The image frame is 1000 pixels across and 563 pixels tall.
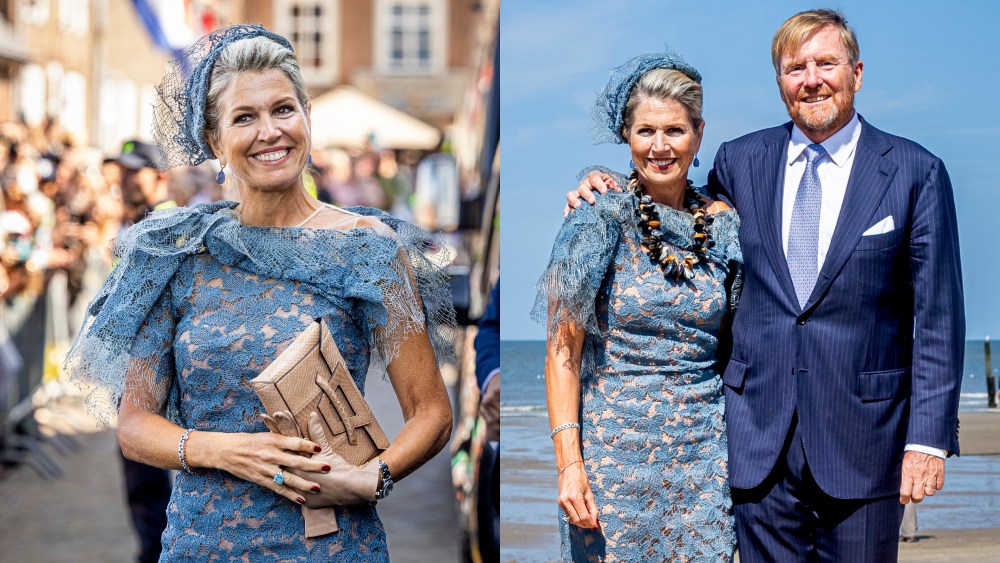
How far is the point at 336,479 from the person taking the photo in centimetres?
251

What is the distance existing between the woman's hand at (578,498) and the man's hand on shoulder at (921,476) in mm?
733

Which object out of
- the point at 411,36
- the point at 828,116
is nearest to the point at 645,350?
the point at 828,116

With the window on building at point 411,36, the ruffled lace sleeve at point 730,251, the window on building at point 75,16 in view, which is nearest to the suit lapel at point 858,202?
the ruffled lace sleeve at point 730,251

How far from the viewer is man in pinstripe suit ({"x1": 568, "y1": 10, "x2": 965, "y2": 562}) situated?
9.78ft

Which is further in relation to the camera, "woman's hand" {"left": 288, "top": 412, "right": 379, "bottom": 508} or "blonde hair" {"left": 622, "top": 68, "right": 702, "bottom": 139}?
"blonde hair" {"left": 622, "top": 68, "right": 702, "bottom": 139}

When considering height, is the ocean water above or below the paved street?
above

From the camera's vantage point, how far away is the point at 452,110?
1033 inches

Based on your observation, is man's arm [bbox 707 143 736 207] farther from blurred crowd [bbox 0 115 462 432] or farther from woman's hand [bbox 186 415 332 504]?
blurred crowd [bbox 0 115 462 432]

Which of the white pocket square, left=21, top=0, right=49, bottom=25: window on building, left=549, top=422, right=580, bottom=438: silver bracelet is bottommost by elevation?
left=549, top=422, right=580, bottom=438: silver bracelet

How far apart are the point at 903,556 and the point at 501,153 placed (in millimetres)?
1644

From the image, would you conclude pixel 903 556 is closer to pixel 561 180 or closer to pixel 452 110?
pixel 561 180

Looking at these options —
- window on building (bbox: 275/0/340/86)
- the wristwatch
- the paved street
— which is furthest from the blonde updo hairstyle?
window on building (bbox: 275/0/340/86)

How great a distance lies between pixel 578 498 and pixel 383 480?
63cm

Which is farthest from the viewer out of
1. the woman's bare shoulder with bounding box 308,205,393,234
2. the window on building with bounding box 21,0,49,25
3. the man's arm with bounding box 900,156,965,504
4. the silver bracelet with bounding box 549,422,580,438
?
the window on building with bounding box 21,0,49,25
